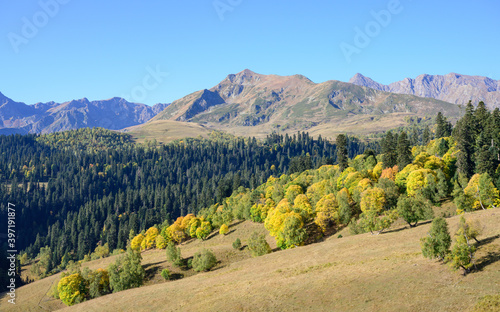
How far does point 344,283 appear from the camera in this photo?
50.6m

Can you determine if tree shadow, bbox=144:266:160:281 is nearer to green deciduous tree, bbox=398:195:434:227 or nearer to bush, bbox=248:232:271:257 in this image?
bush, bbox=248:232:271:257

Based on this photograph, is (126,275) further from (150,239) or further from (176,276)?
(150,239)

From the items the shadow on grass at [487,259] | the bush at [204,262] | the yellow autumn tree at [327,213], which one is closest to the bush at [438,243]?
the shadow on grass at [487,259]

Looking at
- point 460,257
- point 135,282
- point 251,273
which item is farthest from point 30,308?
point 460,257

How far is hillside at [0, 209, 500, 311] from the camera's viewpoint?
42.3m

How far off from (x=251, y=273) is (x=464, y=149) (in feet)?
239

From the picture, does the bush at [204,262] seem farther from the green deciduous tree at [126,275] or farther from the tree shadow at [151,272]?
the green deciduous tree at [126,275]

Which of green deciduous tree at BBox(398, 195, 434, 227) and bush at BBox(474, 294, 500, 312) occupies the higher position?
green deciduous tree at BBox(398, 195, 434, 227)

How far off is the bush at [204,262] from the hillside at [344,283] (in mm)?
10695

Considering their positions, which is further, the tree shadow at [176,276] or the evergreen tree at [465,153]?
the evergreen tree at [465,153]

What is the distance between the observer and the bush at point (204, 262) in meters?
90.1

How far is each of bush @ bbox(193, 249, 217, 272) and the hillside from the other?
10695 mm

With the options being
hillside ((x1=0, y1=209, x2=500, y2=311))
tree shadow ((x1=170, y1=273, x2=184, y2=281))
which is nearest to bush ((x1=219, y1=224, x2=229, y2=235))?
tree shadow ((x1=170, y1=273, x2=184, y2=281))

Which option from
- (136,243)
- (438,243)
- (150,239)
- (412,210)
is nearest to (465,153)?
(412,210)
